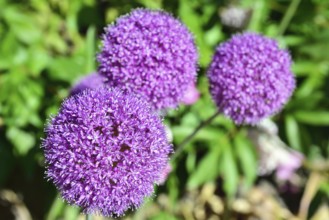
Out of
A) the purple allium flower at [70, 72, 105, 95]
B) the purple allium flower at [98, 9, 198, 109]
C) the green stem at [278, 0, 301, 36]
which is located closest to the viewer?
the purple allium flower at [98, 9, 198, 109]

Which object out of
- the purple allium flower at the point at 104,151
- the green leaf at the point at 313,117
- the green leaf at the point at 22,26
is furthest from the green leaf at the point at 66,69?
the purple allium flower at the point at 104,151

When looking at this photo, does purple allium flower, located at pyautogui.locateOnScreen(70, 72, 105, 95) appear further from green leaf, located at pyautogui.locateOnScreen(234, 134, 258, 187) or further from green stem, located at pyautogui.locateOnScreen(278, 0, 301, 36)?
green stem, located at pyautogui.locateOnScreen(278, 0, 301, 36)

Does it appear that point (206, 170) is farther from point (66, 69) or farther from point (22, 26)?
point (22, 26)

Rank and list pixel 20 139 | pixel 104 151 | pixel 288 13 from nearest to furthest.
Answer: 1. pixel 104 151
2. pixel 20 139
3. pixel 288 13

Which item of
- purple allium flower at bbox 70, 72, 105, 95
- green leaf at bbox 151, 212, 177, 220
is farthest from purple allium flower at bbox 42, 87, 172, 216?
green leaf at bbox 151, 212, 177, 220

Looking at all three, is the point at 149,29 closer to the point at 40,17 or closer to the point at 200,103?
the point at 200,103

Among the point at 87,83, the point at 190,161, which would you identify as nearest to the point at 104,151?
the point at 87,83

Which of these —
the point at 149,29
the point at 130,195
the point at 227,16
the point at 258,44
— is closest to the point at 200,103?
the point at 227,16
